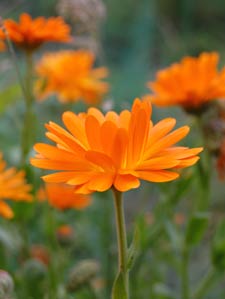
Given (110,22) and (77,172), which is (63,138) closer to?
(77,172)

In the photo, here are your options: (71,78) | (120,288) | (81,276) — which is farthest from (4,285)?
(71,78)

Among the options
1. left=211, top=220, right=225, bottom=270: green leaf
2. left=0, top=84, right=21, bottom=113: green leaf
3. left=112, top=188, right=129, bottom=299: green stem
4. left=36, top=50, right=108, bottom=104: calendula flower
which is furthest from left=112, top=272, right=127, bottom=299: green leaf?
left=36, top=50, right=108, bottom=104: calendula flower

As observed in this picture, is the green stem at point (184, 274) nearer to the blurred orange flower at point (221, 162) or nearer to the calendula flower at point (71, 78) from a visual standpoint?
the blurred orange flower at point (221, 162)

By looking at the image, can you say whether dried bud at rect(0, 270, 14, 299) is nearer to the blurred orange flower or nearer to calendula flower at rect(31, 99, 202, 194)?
calendula flower at rect(31, 99, 202, 194)

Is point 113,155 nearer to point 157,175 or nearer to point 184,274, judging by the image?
point 157,175

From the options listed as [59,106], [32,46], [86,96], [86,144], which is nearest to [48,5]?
[59,106]

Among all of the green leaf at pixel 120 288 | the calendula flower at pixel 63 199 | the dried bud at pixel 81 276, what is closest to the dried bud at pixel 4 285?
the green leaf at pixel 120 288
